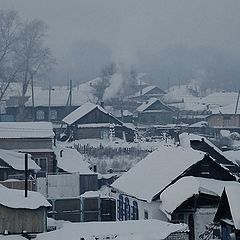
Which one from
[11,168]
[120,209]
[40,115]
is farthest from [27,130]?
[40,115]

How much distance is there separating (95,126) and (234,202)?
24.7 meters

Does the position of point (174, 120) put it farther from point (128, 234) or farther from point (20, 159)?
point (128, 234)

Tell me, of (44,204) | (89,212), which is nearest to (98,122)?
(89,212)

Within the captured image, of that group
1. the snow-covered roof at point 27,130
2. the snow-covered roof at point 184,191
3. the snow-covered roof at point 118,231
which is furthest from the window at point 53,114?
the snow-covered roof at point 118,231

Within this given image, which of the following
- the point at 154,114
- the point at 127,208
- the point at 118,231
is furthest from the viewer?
the point at 154,114

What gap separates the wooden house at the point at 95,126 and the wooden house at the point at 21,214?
2185 centimetres

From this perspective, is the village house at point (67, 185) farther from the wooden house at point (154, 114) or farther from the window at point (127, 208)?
the wooden house at point (154, 114)

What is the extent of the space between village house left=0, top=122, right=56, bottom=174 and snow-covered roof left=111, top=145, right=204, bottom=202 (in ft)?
18.5

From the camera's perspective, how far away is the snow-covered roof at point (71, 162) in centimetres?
2160

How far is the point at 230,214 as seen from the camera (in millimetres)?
10992

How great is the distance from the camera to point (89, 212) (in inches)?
673

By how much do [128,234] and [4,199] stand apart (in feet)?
9.64

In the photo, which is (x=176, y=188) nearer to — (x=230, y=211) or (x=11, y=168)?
(x=230, y=211)

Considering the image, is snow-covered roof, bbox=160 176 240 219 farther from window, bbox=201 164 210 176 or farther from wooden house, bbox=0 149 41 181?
wooden house, bbox=0 149 41 181
